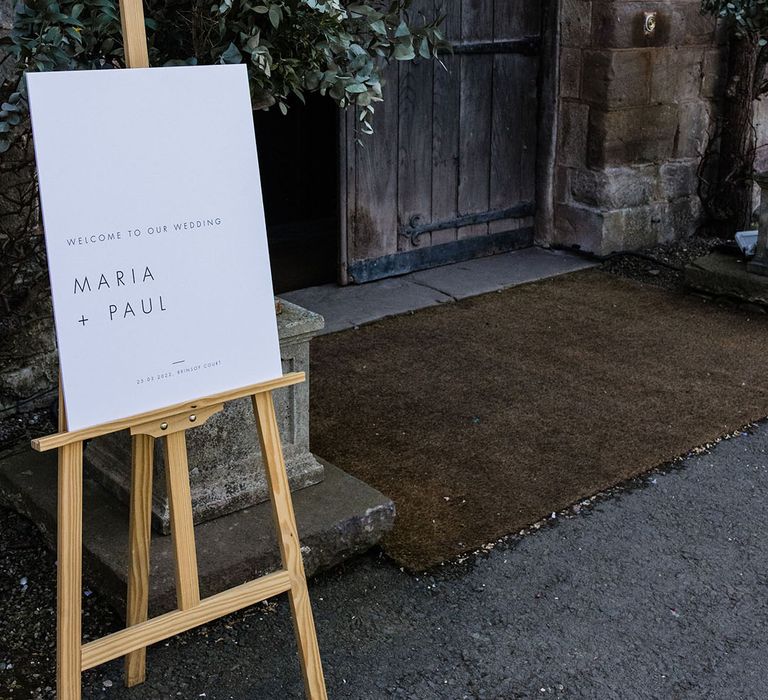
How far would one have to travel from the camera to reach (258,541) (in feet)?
8.71

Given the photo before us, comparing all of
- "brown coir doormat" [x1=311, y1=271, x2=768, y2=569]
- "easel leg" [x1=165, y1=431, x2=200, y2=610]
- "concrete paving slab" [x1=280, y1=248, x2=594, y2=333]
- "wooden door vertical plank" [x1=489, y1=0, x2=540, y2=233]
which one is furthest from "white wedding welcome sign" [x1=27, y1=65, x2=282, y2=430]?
"wooden door vertical plank" [x1=489, y1=0, x2=540, y2=233]

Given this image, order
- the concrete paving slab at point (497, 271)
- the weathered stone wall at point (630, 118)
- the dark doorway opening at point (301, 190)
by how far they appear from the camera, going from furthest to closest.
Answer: the weathered stone wall at point (630, 118) → the concrete paving slab at point (497, 271) → the dark doorway opening at point (301, 190)

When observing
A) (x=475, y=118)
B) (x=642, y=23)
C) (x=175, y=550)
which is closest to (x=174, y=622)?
(x=175, y=550)

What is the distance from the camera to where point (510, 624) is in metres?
2.57

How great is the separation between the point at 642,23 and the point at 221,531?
12.2 ft

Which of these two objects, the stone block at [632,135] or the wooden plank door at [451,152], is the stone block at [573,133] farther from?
the wooden plank door at [451,152]

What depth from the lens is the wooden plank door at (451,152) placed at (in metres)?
4.99

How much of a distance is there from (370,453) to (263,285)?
139cm

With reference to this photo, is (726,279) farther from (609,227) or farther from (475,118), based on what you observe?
(475,118)

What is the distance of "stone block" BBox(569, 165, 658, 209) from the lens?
5422 millimetres

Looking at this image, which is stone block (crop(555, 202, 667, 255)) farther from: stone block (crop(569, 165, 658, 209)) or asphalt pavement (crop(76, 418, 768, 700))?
asphalt pavement (crop(76, 418, 768, 700))

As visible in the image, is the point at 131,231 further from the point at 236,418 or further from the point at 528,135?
the point at 528,135

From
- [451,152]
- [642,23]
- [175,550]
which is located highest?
[642,23]

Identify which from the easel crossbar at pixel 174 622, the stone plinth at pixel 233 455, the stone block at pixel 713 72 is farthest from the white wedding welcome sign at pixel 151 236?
the stone block at pixel 713 72
